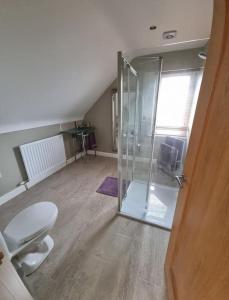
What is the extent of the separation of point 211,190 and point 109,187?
6.38 feet

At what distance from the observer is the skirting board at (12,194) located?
203 centimetres

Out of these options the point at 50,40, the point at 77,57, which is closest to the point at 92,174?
the point at 77,57

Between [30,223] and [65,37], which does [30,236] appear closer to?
[30,223]

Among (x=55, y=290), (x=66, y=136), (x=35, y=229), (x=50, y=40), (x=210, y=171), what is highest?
(x=50, y=40)

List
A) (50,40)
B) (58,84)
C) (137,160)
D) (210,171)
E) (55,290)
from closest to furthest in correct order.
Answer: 1. (210,171)
2. (55,290)
3. (50,40)
4. (58,84)
5. (137,160)

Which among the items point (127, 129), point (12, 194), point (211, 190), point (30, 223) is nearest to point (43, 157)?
point (12, 194)

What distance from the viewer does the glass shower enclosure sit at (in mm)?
1756

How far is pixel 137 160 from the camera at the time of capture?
8.19 ft

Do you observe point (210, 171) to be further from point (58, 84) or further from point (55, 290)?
point (58, 84)

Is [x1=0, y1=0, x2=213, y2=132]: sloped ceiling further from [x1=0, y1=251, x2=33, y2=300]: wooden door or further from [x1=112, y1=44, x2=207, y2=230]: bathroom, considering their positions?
[x1=0, y1=251, x2=33, y2=300]: wooden door

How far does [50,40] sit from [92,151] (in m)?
2.90

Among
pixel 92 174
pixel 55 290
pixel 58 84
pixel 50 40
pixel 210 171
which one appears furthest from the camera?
pixel 92 174

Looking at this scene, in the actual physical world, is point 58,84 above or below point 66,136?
above

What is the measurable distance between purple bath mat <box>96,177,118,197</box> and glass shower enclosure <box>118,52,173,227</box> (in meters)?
0.22
